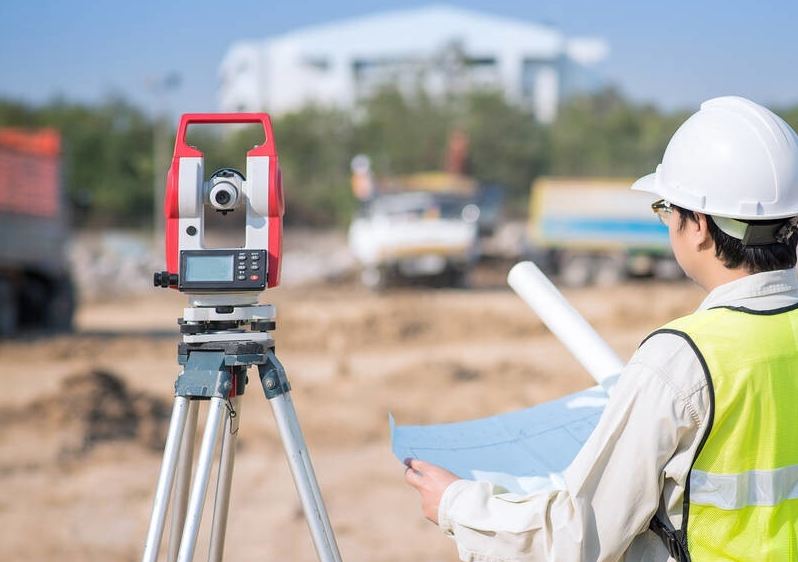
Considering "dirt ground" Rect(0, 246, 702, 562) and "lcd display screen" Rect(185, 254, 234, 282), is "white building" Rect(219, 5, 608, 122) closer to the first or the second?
"dirt ground" Rect(0, 246, 702, 562)

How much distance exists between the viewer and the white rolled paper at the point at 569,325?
68.4 inches

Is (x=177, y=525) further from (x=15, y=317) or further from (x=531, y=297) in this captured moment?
(x=15, y=317)

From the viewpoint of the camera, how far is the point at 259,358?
1.74 meters

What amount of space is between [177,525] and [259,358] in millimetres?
464

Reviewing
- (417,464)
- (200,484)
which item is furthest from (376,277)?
(417,464)

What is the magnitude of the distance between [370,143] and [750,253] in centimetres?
3602

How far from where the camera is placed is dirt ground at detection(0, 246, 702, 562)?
4.81 metres

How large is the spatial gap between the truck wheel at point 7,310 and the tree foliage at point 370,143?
15.9 m

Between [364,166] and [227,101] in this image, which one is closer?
[364,166]

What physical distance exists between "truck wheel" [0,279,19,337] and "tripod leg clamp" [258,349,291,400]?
1123cm

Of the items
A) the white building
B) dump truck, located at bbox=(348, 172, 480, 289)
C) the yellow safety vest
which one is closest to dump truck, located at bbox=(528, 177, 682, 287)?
dump truck, located at bbox=(348, 172, 480, 289)

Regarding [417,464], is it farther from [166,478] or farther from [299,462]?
[166,478]

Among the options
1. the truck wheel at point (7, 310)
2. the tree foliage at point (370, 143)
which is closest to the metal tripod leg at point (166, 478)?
the truck wheel at point (7, 310)

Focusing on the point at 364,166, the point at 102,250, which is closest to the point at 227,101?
the point at 102,250
